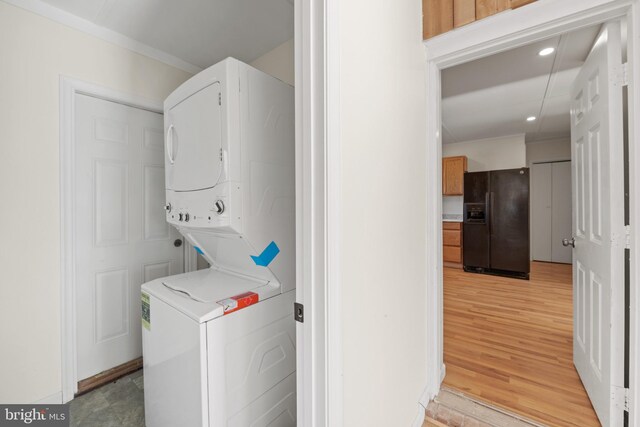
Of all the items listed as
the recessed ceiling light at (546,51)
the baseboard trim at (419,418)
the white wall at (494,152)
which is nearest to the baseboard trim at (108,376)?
the baseboard trim at (419,418)

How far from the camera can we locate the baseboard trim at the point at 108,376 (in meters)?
1.77

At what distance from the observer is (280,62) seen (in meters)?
2.08

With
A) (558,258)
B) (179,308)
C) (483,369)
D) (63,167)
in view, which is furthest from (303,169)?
(558,258)

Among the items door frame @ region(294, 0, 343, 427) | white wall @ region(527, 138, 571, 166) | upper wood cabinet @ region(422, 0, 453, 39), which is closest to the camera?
door frame @ region(294, 0, 343, 427)

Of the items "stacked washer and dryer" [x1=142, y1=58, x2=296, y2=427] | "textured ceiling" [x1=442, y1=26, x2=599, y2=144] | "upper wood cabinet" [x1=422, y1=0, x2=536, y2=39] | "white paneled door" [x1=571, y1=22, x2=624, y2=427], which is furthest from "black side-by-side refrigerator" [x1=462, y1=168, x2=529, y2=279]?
"stacked washer and dryer" [x1=142, y1=58, x2=296, y2=427]

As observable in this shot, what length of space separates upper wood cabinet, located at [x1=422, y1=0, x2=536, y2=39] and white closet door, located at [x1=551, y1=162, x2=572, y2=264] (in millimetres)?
5355

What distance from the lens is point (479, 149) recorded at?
5059mm

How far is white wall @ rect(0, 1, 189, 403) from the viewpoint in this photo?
146 centimetres

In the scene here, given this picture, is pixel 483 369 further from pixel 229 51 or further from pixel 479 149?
pixel 479 149

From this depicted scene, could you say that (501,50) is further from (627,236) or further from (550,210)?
(550,210)

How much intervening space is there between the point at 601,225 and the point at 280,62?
224 cm

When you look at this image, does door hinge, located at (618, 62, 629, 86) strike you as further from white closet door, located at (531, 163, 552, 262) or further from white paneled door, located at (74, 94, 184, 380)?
white closet door, located at (531, 163, 552, 262)

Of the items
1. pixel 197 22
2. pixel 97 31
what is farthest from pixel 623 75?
pixel 97 31

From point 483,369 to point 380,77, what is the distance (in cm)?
204
